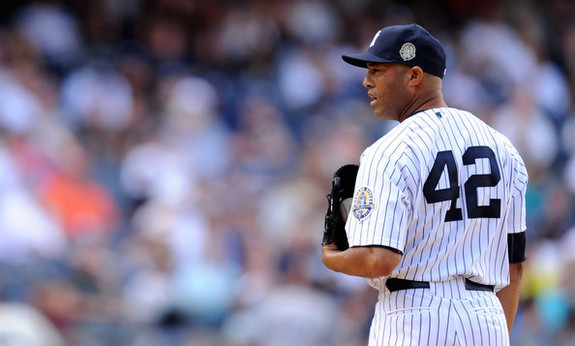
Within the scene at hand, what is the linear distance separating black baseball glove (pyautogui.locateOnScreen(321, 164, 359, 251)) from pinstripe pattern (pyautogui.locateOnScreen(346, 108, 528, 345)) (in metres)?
0.14

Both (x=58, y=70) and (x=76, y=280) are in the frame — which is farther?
(x=58, y=70)

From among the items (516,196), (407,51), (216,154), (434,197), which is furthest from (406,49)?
(216,154)

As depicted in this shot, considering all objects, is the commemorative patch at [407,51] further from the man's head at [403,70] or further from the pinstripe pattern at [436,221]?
the pinstripe pattern at [436,221]

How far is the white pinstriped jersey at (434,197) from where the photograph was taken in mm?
2965

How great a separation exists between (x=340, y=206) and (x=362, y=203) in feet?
0.78

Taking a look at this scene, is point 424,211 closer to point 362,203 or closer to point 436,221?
point 436,221

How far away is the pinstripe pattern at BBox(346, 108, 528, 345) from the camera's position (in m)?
2.97

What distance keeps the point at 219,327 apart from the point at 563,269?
10.5ft

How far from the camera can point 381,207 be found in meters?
2.96

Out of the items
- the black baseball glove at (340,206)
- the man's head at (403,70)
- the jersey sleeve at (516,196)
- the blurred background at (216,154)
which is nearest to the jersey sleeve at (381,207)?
the black baseball glove at (340,206)

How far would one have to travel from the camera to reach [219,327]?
7531mm

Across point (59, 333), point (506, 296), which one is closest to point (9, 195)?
point (59, 333)

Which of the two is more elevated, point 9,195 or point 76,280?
point 9,195

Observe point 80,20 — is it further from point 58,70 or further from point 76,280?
point 76,280
